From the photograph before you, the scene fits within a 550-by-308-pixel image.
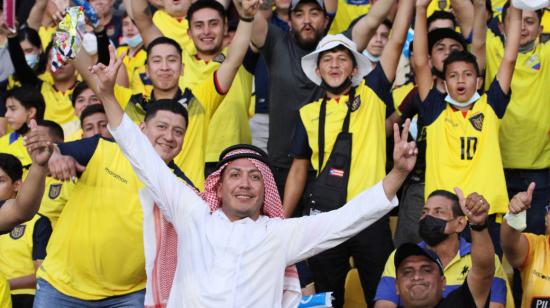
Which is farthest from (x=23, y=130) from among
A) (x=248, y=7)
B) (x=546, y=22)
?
(x=546, y=22)

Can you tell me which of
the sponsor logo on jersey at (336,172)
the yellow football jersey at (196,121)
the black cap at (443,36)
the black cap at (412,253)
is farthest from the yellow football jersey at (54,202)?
the black cap at (443,36)

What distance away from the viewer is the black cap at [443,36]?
9.58 m

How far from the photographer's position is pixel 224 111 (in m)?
9.67

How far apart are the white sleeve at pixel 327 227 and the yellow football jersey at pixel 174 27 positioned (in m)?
4.32

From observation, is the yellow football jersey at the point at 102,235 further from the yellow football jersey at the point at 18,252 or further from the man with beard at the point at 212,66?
the man with beard at the point at 212,66

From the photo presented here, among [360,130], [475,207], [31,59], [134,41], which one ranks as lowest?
[475,207]

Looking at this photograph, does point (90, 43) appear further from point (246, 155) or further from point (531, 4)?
point (531, 4)

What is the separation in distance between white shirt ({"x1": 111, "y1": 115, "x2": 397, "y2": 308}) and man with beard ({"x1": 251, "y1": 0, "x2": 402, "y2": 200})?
306 centimetres

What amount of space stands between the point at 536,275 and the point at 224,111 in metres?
2.87

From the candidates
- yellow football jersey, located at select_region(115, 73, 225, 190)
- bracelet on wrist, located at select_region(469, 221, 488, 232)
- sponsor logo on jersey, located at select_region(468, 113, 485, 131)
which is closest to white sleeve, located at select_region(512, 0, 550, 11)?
sponsor logo on jersey, located at select_region(468, 113, 485, 131)

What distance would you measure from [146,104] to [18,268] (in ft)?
4.97

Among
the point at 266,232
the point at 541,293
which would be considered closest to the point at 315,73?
the point at 541,293

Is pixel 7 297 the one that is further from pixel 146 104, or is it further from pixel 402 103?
pixel 402 103

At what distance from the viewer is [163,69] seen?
8.94 meters
